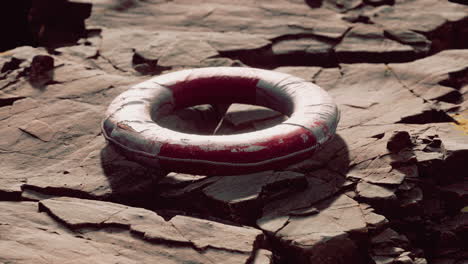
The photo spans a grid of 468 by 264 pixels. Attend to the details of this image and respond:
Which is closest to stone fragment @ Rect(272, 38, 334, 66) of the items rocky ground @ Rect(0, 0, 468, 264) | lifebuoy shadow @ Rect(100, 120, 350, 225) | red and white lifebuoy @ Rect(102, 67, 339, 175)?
rocky ground @ Rect(0, 0, 468, 264)

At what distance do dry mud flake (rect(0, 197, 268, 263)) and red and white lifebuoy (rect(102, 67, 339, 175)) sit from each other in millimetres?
282

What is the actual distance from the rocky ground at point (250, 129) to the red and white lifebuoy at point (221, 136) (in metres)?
0.11

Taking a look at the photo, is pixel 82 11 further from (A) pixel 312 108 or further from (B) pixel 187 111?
(A) pixel 312 108

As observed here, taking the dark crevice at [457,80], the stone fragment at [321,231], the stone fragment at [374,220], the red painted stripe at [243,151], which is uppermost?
the dark crevice at [457,80]

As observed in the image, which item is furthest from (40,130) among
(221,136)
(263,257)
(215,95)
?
(263,257)

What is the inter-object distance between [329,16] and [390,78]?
3.56 ft

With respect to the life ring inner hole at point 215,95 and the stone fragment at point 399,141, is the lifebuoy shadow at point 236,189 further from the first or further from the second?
the life ring inner hole at point 215,95

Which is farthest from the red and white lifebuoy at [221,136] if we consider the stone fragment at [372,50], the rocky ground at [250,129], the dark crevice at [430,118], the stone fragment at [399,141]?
the stone fragment at [372,50]

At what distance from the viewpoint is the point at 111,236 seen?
2117 mm

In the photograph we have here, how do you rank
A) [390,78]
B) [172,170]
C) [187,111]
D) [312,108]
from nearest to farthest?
[172,170] → [312,108] → [187,111] → [390,78]

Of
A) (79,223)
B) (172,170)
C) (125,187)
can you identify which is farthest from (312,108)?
(79,223)

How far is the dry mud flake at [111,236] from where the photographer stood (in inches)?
78.7

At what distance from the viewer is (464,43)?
409cm

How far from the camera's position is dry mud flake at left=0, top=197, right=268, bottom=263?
2.00m
